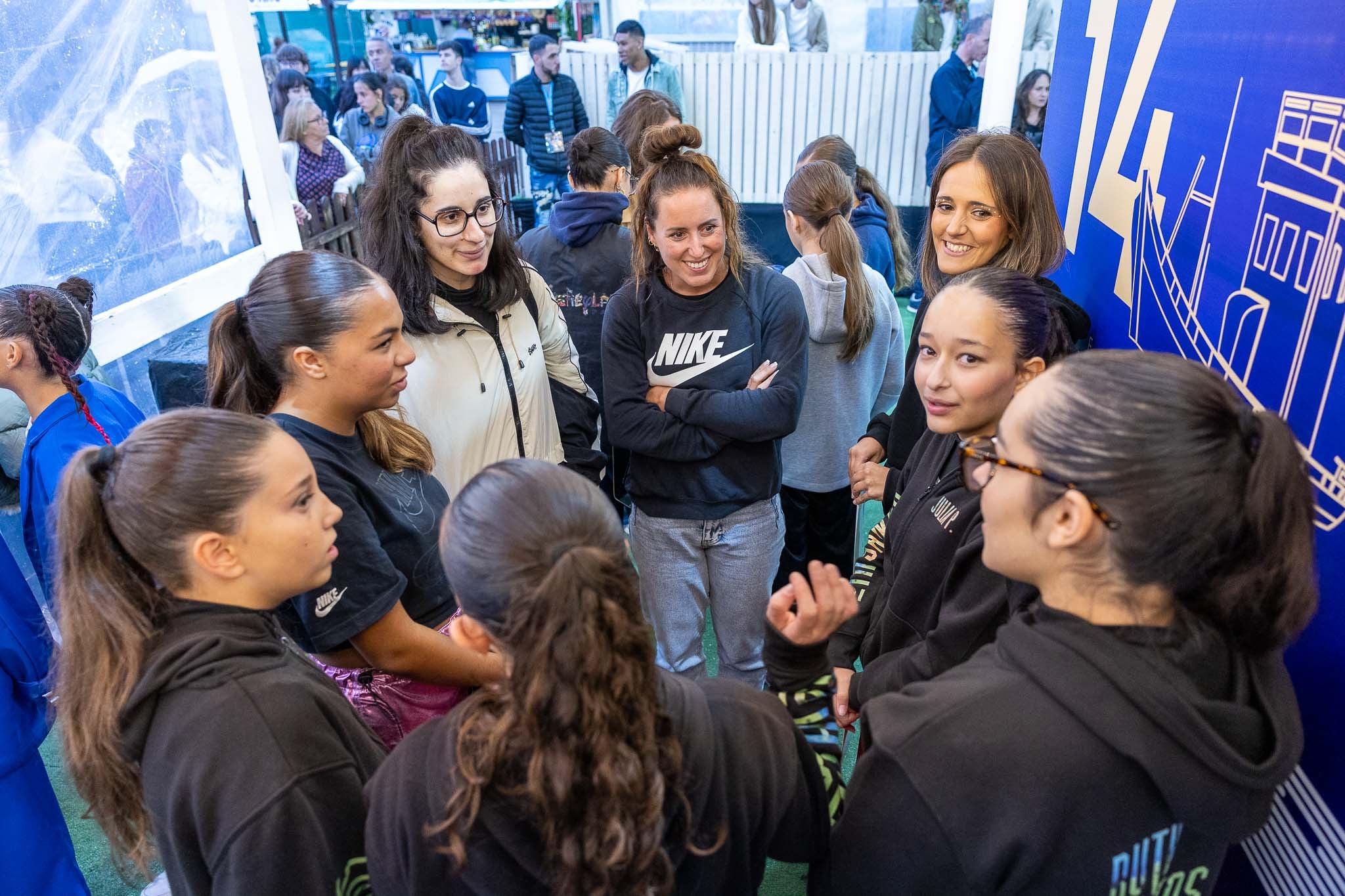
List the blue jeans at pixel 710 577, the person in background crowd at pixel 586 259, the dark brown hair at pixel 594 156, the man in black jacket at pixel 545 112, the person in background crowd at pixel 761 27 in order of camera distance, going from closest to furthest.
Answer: the blue jeans at pixel 710 577, the person in background crowd at pixel 586 259, the dark brown hair at pixel 594 156, the man in black jacket at pixel 545 112, the person in background crowd at pixel 761 27

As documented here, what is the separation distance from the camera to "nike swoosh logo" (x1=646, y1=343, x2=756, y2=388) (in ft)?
7.36

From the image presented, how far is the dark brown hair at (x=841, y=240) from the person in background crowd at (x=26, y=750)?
7.57 feet

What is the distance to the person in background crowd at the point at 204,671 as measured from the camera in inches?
43.4

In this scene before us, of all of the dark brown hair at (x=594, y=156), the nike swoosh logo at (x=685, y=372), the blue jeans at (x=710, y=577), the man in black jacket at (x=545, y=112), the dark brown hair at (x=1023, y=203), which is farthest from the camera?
the man in black jacket at (x=545, y=112)

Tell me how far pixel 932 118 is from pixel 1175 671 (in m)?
7.20

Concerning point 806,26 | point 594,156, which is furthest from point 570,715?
point 806,26

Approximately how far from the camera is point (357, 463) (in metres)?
1.59

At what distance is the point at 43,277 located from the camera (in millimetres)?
2971

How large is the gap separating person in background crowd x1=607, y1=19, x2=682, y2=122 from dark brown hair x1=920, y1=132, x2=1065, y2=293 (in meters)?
5.76

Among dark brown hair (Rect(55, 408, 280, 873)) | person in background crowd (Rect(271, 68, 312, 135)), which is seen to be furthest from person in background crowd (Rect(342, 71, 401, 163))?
dark brown hair (Rect(55, 408, 280, 873))

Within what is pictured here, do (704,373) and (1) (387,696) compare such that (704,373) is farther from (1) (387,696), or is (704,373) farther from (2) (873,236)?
(2) (873,236)

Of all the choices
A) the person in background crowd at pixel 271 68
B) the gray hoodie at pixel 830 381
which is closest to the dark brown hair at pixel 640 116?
the gray hoodie at pixel 830 381

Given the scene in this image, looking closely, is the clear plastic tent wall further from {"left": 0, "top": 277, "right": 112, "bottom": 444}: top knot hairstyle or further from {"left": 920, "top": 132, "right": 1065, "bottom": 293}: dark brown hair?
{"left": 920, "top": 132, "right": 1065, "bottom": 293}: dark brown hair

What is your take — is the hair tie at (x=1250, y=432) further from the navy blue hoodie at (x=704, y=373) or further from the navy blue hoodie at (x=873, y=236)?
the navy blue hoodie at (x=873, y=236)
